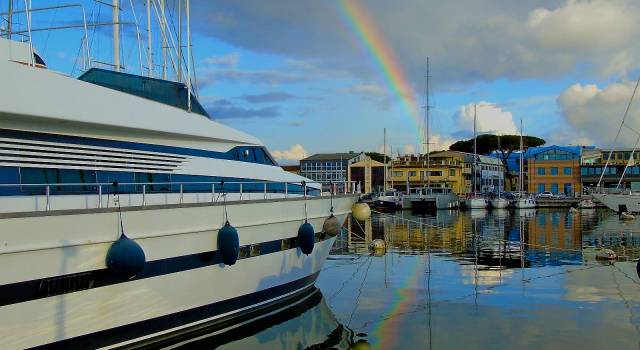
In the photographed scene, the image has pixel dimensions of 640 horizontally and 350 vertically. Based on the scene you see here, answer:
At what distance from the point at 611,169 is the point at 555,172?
8013 millimetres

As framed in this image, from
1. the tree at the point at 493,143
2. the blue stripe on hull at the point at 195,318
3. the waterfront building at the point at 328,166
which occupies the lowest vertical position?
the blue stripe on hull at the point at 195,318

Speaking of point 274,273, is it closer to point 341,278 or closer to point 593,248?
point 341,278

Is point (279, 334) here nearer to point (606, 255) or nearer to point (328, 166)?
point (606, 255)

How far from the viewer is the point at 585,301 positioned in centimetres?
1586

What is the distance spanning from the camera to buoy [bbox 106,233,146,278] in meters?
10.1

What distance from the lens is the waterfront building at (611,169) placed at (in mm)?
87425

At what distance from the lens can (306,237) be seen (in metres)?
14.8

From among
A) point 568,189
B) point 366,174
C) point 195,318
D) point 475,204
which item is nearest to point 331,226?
point 195,318

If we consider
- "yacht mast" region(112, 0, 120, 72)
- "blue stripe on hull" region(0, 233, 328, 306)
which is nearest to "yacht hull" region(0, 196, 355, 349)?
"blue stripe on hull" region(0, 233, 328, 306)

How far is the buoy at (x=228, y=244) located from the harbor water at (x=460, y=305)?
1655mm

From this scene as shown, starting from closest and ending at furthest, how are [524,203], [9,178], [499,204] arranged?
[9,178], [499,204], [524,203]

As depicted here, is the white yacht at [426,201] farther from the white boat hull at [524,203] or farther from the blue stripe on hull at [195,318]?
the blue stripe on hull at [195,318]

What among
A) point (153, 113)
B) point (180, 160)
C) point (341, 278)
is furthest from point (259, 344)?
point (341, 278)

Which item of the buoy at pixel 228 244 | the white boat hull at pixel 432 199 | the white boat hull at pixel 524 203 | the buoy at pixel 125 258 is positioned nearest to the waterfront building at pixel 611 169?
the white boat hull at pixel 524 203
